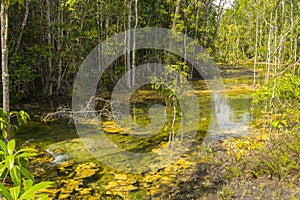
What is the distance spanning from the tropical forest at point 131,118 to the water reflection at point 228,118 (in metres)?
0.04

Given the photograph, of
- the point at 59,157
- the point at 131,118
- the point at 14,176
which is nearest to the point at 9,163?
the point at 14,176

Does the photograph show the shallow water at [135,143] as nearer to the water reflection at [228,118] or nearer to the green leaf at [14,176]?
the water reflection at [228,118]

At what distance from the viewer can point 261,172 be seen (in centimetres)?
587

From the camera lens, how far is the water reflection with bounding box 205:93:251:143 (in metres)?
9.42

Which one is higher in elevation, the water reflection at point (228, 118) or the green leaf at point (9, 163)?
the green leaf at point (9, 163)

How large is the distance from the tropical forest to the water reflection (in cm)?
4

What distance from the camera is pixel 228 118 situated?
Answer: 1167 cm

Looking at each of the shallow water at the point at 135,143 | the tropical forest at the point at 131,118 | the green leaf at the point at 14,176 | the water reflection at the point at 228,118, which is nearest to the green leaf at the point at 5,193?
the tropical forest at the point at 131,118

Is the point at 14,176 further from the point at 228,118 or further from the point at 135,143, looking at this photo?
the point at 228,118

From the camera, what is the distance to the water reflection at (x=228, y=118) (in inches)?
371

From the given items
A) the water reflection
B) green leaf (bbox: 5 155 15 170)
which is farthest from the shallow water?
green leaf (bbox: 5 155 15 170)

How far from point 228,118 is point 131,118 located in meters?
3.94

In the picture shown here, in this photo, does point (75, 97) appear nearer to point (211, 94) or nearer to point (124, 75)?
point (124, 75)

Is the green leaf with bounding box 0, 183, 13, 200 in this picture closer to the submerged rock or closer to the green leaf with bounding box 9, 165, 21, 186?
the green leaf with bounding box 9, 165, 21, 186
